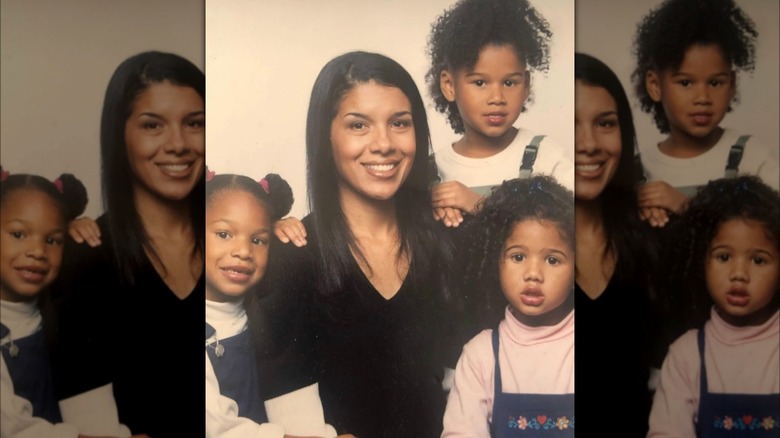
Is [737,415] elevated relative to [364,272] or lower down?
lower down

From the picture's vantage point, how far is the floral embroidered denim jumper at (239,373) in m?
2.69

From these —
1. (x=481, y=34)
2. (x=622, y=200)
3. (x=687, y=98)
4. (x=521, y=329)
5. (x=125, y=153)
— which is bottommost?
(x=521, y=329)

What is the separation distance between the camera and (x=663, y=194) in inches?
110

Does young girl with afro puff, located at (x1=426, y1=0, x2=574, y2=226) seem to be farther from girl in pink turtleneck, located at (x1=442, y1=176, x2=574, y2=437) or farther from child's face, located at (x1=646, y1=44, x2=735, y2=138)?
child's face, located at (x1=646, y1=44, x2=735, y2=138)

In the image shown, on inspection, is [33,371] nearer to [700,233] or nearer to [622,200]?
[622,200]

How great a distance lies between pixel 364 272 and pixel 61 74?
3.66 feet

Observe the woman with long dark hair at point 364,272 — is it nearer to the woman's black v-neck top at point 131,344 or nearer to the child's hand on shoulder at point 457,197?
the child's hand on shoulder at point 457,197

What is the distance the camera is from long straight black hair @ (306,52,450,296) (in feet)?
8.92

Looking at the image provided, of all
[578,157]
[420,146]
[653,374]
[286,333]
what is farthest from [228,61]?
[653,374]

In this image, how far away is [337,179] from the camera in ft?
8.97

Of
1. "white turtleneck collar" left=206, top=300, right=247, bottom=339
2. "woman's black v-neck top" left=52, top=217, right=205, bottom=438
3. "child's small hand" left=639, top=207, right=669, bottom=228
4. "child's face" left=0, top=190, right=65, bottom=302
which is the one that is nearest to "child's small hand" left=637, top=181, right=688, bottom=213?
"child's small hand" left=639, top=207, right=669, bottom=228

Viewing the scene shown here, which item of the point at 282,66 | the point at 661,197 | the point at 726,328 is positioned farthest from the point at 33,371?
the point at 726,328

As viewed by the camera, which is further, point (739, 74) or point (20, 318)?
point (739, 74)

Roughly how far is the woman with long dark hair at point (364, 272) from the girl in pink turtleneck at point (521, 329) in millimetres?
111
